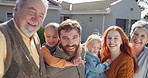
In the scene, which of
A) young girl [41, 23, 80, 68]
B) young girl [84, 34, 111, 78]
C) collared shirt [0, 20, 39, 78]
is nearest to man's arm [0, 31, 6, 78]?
collared shirt [0, 20, 39, 78]

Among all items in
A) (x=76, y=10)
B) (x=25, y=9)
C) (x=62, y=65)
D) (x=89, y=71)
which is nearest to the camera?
(x=25, y=9)

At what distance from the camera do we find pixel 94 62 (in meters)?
3.06

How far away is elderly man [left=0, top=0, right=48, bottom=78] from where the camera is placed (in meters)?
1.99

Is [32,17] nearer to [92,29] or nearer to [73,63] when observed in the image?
[73,63]

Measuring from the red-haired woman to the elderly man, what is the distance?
1.08 meters

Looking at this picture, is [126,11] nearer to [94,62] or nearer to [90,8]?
[90,8]

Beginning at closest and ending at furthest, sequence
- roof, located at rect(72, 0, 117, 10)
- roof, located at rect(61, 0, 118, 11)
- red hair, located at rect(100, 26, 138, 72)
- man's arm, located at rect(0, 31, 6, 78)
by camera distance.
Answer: man's arm, located at rect(0, 31, 6, 78) → red hair, located at rect(100, 26, 138, 72) → roof, located at rect(72, 0, 117, 10) → roof, located at rect(61, 0, 118, 11)

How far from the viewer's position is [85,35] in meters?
23.4

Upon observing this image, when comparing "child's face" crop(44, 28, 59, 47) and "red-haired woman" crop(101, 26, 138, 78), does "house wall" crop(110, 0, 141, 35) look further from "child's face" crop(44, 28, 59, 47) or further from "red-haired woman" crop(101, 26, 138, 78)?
"child's face" crop(44, 28, 59, 47)

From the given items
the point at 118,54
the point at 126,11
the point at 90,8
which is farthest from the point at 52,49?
the point at 90,8

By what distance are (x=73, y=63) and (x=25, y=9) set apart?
2.63 ft

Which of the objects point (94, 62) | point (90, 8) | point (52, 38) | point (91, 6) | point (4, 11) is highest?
point (91, 6)

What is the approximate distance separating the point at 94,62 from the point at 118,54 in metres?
0.36

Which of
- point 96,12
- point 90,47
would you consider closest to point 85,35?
point 96,12
